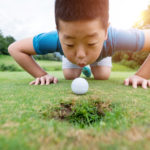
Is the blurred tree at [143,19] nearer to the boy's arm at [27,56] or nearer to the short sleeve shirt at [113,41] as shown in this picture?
the short sleeve shirt at [113,41]

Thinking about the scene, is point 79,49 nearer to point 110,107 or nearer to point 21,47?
point 110,107

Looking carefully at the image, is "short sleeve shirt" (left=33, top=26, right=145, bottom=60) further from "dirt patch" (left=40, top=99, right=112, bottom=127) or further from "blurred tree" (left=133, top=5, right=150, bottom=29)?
"blurred tree" (left=133, top=5, right=150, bottom=29)

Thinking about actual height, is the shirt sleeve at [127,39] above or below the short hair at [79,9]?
below

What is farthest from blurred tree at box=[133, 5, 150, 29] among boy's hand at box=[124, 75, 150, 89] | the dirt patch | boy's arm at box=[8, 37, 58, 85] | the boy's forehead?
the dirt patch

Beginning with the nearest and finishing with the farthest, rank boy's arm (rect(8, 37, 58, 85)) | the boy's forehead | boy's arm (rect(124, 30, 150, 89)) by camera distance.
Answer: the boy's forehead → boy's arm (rect(124, 30, 150, 89)) → boy's arm (rect(8, 37, 58, 85))

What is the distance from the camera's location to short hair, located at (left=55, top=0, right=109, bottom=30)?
1783mm

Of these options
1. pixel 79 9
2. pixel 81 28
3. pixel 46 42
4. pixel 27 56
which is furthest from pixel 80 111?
pixel 27 56

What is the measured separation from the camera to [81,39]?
1.81 m

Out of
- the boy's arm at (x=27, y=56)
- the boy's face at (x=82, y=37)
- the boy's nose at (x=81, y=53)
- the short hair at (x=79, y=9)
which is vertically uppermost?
the short hair at (x=79, y=9)

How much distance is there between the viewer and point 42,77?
300 cm

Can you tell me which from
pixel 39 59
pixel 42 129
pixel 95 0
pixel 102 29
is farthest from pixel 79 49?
pixel 39 59

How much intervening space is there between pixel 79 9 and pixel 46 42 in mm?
1283

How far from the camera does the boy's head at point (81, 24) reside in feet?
5.86

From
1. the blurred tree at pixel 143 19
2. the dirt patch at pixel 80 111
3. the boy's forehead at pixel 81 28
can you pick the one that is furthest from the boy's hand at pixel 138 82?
the blurred tree at pixel 143 19
